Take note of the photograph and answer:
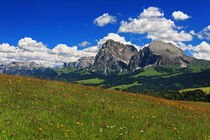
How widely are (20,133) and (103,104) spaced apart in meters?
8.19

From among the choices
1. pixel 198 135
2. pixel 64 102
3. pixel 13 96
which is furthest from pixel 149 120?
pixel 13 96

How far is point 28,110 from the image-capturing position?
1141 cm

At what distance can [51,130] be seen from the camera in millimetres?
9438

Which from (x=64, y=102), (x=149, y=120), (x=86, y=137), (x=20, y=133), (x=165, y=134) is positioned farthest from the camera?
Result: (x=64, y=102)

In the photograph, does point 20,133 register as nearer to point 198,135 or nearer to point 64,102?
point 64,102

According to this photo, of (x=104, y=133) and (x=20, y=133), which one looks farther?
(x=104, y=133)

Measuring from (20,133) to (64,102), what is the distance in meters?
6.07

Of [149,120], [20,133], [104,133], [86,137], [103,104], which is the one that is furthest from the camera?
[103,104]

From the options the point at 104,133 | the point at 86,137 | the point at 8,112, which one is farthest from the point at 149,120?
the point at 8,112

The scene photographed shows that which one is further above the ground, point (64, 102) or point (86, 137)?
point (64, 102)

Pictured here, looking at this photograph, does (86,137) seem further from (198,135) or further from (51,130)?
(198,135)

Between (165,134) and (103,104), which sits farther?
(103,104)

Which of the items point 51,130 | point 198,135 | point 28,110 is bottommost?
point 198,135

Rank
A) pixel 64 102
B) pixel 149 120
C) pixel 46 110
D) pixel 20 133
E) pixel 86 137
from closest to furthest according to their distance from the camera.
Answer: pixel 20 133 → pixel 86 137 → pixel 46 110 → pixel 149 120 → pixel 64 102
